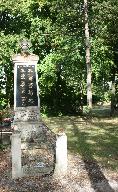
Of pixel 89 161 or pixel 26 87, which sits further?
pixel 26 87

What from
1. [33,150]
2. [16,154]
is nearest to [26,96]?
[33,150]

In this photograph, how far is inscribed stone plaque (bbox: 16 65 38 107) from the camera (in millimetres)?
16453

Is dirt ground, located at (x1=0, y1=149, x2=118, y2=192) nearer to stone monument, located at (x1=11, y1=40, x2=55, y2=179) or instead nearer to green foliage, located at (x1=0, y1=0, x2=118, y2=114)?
stone monument, located at (x1=11, y1=40, x2=55, y2=179)

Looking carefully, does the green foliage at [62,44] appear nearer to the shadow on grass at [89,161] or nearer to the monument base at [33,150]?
the monument base at [33,150]

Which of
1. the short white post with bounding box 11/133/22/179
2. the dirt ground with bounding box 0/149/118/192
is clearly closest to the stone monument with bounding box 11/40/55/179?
the dirt ground with bounding box 0/149/118/192

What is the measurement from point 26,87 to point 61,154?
6.35m

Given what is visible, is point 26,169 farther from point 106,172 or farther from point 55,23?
point 55,23

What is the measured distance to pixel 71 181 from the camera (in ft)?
34.2

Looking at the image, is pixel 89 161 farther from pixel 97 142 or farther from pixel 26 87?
pixel 26 87

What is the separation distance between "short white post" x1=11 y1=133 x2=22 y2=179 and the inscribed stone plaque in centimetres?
593

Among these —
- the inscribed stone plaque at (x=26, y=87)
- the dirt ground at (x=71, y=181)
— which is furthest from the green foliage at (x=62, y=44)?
the dirt ground at (x=71, y=181)

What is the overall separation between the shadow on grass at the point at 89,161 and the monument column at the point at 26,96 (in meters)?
1.83

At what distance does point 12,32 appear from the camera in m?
33.0

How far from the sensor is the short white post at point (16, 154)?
34.3 feet
